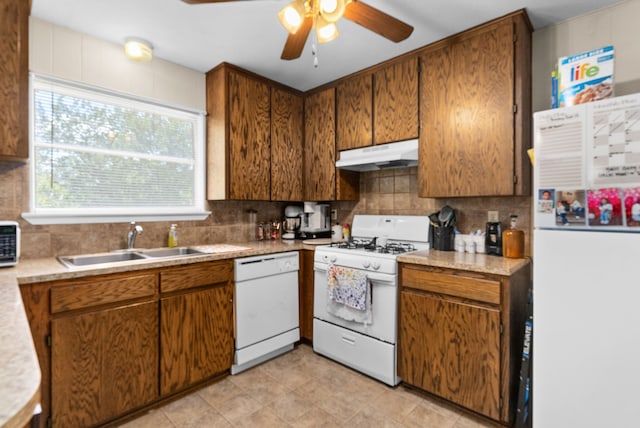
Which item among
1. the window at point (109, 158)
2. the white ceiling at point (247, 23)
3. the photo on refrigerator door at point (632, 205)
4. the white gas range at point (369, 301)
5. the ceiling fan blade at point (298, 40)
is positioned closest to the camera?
the photo on refrigerator door at point (632, 205)

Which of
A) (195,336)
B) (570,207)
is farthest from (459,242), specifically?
(195,336)

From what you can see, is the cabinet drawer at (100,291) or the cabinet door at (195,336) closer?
the cabinet drawer at (100,291)

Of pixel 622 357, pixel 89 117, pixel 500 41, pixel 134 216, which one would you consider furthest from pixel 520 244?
pixel 89 117

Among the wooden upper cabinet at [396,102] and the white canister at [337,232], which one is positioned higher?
the wooden upper cabinet at [396,102]

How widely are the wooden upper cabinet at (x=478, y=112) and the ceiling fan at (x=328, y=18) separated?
0.79m

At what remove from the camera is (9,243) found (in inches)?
67.4

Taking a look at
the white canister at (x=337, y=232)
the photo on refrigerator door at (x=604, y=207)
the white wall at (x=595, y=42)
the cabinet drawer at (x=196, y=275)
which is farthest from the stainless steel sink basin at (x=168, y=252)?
the white wall at (x=595, y=42)

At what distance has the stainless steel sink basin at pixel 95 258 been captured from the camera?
6.64ft

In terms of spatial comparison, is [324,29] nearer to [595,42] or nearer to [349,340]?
[595,42]

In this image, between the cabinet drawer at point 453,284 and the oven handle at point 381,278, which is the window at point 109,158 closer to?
the oven handle at point 381,278

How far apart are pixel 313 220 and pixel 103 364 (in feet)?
6.64

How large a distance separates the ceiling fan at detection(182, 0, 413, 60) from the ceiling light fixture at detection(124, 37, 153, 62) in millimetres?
1127

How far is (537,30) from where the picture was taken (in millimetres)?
2154

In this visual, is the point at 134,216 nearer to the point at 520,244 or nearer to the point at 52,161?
the point at 52,161
